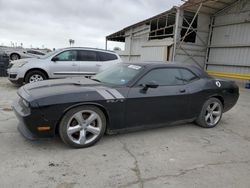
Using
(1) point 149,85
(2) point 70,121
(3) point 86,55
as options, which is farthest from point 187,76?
(3) point 86,55

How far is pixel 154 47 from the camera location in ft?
51.8

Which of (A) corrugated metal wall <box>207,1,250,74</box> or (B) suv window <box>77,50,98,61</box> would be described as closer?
(B) suv window <box>77,50,98,61</box>

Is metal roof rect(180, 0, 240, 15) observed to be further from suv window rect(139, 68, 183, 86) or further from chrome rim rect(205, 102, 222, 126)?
suv window rect(139, 68, 183, 86)

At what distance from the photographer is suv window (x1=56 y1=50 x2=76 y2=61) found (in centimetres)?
771

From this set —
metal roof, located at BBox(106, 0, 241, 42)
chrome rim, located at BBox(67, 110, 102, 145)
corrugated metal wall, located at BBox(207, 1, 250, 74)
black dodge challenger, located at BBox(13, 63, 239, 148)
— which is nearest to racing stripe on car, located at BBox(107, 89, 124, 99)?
black dodge challenger, located at BBox(13, 63, 239, 148)

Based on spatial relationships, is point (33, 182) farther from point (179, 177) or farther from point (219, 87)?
point (219, 87)

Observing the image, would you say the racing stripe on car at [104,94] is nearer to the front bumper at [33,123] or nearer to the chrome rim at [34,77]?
the front bumper at [33,123]

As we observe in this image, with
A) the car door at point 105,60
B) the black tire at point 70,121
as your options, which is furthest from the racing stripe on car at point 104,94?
the car door at point 105,60

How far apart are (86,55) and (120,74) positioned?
14.6 ft

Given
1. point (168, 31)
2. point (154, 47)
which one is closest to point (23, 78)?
point (154, 47)

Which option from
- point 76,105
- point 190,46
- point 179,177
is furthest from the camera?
point 190,46

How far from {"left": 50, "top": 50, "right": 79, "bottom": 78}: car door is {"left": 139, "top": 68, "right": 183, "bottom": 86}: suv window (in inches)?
184

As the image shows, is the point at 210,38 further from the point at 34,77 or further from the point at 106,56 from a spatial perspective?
the point at 34,77

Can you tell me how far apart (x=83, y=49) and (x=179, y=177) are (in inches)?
259
